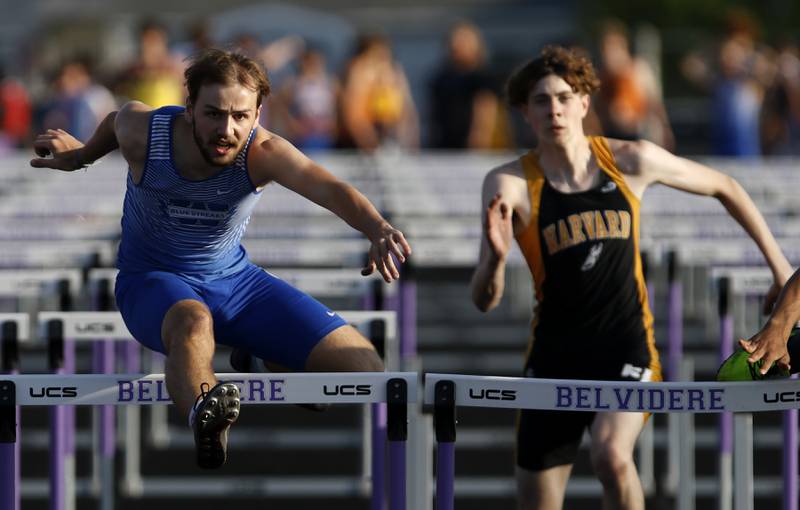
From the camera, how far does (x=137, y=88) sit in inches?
564

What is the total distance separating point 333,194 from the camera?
500 cm

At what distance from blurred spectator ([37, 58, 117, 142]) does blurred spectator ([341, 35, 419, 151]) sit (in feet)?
7.62

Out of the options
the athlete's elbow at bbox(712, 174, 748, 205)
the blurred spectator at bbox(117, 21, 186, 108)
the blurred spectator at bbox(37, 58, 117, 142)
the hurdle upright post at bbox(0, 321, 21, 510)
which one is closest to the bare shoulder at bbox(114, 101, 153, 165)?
the hurdle upright post at bbox(0, 321, 21, 510)

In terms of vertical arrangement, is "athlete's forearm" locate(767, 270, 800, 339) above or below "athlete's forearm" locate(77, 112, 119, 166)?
below

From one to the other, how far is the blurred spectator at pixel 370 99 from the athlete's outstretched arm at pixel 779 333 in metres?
11.9

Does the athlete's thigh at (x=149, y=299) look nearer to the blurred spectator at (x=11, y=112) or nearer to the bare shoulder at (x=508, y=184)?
the bare shoulder at (x=508, y=184)

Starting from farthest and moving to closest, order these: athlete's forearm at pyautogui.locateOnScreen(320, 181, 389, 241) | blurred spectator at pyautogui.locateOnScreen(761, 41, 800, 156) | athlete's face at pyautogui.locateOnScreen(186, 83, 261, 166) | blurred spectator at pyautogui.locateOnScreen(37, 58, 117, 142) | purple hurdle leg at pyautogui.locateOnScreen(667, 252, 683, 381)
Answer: blurred spectator at pyautogui.locateOnScreen(761, 41, 800, 156) < blurred spectator at pyautogui.locateOnScreen(37, 58, 117, 142) < purple hurdle leg at pyautogui.locateOnScreen(667, 252, 683, 381) < athlete's face at pyautogui.locateOnScreen(186, 83, 261, 166) < athlete's forearm at pyautogui.locateOnScreen(320, 181, 389, 241)

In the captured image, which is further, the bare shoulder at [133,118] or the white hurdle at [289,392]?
the bare shoulder at [133,118]

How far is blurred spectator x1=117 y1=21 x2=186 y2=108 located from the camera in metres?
14.3

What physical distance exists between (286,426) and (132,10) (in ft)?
126

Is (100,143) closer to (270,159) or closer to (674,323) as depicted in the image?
(270,159)

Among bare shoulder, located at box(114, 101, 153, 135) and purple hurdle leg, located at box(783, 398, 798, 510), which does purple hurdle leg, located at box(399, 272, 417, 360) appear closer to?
bare shoulder, located at box(114, 101, 153, 135)

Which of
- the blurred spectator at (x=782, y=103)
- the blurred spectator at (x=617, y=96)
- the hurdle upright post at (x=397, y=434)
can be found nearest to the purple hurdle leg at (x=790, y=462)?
the hurdle upright post at (x=397, y=434)

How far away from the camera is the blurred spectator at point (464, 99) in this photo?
17.0 m
